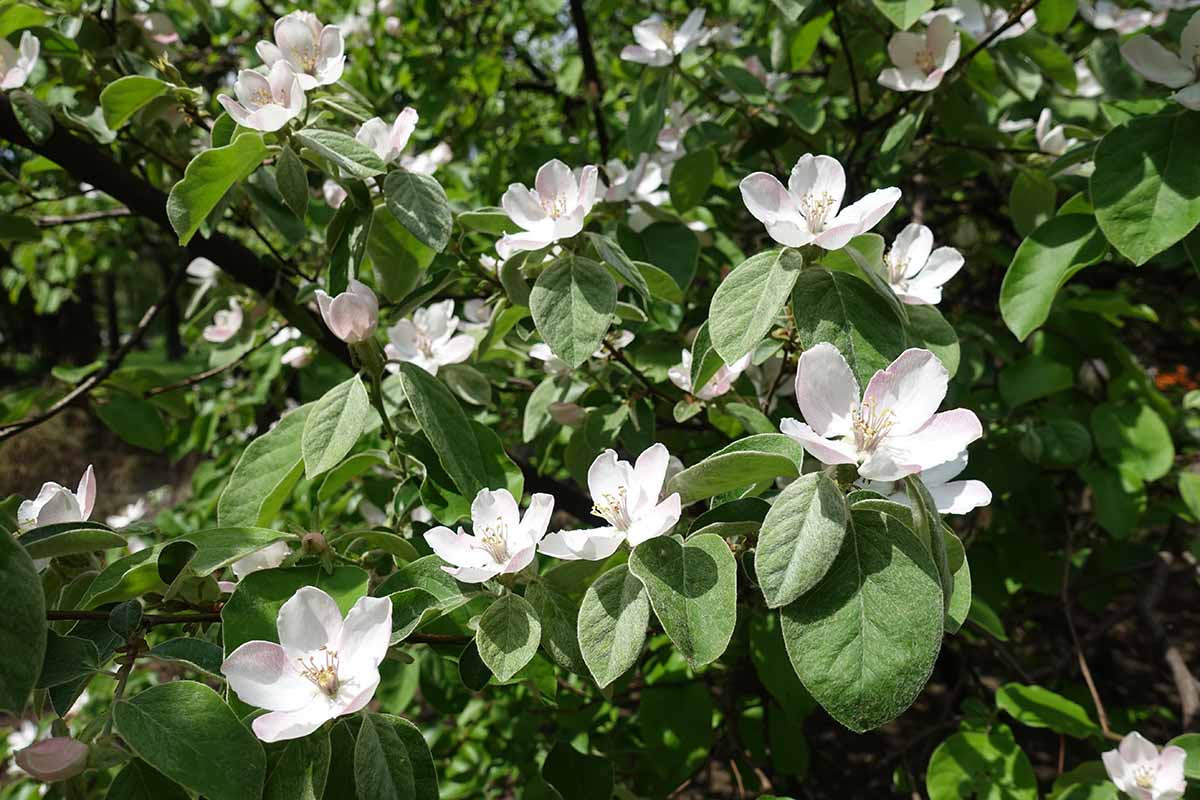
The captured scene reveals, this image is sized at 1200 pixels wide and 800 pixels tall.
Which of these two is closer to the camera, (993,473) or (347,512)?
(993,473)

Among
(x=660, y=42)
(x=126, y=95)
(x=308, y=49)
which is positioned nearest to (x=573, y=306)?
(x=308, y=49)

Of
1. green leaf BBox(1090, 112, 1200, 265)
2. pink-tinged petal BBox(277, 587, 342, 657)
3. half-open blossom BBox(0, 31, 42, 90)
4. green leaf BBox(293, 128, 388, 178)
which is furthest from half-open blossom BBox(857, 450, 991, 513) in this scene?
half-open blossom BBox(0, 31, 42, 90)

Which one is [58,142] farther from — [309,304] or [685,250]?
[685,250]

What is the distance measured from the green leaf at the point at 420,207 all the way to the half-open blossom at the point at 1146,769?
120 cm

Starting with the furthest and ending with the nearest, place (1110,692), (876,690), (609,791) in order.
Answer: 1. (1110,692)
2. (609,791)
3. (876,690)

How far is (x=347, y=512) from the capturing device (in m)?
2.42

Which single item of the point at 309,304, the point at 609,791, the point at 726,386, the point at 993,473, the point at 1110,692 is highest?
the point at 726,386

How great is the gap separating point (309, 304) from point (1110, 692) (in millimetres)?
2741

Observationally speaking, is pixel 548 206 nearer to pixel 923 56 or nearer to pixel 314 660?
pixel 314 660

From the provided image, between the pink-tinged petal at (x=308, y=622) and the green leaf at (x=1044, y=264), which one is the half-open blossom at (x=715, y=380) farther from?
the pink-tinged petal at (x=308, y=622)

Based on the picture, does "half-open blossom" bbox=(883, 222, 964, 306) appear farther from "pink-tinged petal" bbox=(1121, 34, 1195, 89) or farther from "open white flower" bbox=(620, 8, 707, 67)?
"open white flower" bbox=(620, 8, 707, 67)

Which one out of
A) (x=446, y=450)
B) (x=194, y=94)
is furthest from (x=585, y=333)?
(x=194, y=94)

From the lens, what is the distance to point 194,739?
2.48ft

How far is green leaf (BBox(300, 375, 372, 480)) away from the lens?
3.20 ft
